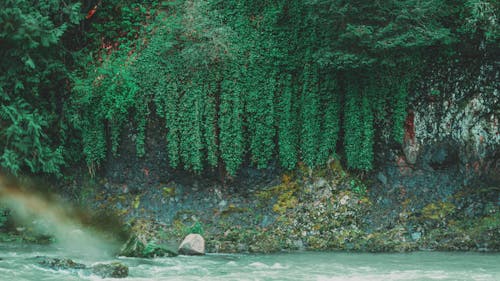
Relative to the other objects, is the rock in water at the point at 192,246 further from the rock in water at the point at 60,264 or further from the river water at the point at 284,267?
the rock in water at the point at 60,264

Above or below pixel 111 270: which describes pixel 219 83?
above

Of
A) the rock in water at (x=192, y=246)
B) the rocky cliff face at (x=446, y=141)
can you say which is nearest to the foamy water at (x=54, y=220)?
the rock in water at (x=192, y=246)

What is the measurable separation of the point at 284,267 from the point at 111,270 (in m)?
2.75

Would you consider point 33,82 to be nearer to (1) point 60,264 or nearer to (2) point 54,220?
(2) point 54,220

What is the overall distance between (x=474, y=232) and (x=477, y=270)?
238 centimetres

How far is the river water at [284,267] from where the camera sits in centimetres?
856

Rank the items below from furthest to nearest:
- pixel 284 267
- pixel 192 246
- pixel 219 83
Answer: pixel 219 83
pixel 192 246
pixel 284 267

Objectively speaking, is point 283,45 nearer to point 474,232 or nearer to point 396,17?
point 396,17

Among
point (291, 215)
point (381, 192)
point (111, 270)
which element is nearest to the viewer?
point (111, 270)

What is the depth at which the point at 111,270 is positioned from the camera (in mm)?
8477

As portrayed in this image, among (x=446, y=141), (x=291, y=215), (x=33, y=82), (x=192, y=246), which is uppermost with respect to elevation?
(x=33, y=82)

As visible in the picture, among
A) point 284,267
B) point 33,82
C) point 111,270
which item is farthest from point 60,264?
point 33,82

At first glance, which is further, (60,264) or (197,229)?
(197,229)

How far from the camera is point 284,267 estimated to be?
9422 millimetres
